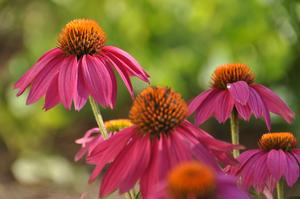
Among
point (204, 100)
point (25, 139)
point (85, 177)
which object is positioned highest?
point (204, 100)

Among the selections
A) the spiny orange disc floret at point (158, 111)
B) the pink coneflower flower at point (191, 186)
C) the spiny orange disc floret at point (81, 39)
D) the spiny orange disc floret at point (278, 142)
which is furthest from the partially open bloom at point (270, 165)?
the spiny orange disc floret at point (81, 39)

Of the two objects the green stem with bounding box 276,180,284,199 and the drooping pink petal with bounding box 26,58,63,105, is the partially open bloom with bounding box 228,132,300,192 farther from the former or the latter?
the drooping pink petal with bounding box 26,58,63,105

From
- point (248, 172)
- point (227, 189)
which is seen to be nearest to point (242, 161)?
point (248, 172)

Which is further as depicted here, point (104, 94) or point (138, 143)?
point (104, 94)

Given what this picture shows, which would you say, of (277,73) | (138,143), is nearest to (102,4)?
(277,73)

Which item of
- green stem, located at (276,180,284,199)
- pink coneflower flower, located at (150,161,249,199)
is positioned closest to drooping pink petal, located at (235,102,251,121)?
green stem, located at (276,180,284,199)

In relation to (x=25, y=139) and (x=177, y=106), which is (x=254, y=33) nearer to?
(x=25, y=139)

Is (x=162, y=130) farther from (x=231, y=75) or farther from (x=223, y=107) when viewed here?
(x=231, y=75)

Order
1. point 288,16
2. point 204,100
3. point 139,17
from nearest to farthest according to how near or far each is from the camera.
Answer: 1. point 204,100
2. point 288,16
3. point 139,17
